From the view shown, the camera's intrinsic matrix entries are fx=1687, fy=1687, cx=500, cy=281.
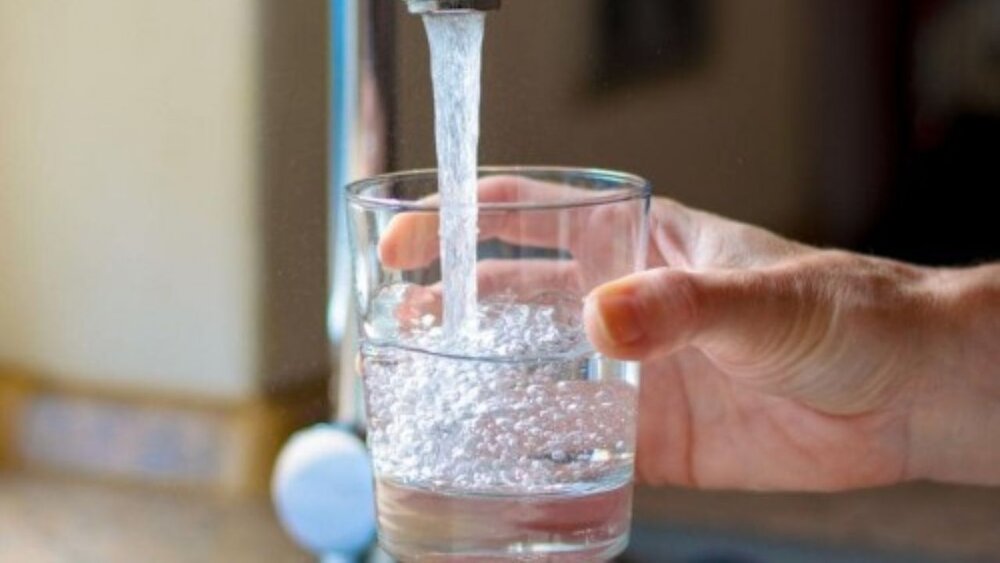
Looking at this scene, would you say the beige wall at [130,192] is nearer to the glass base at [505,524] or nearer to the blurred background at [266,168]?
the blurred background at [266,168]

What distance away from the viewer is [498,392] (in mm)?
444

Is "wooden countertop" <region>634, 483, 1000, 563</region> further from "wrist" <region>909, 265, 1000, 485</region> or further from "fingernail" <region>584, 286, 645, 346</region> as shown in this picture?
"fingernail" <region>584, 286, 645, 346</region>

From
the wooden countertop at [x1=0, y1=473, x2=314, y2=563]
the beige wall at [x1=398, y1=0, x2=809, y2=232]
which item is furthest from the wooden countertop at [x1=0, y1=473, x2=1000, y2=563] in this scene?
the beige wall at [x1=398, y1=0, x2=809, y2=232]

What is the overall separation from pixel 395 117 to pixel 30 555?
0.20m

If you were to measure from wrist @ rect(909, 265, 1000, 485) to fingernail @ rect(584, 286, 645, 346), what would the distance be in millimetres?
147

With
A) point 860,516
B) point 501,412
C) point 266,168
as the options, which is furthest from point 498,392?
point 860,516

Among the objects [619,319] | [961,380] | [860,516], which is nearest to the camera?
[619,319]

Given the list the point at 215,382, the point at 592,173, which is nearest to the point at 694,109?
the point at 592,173

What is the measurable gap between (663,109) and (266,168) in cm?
14

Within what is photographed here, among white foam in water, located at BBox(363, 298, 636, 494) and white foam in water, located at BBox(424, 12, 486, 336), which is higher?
white foam in water, located at BBox(424, 12, 486, 336)

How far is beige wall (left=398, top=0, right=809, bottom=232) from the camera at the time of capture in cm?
54

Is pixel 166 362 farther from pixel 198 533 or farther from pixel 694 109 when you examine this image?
pixel 694 109

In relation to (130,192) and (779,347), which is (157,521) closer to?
(130,192)

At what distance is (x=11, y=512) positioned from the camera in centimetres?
59
